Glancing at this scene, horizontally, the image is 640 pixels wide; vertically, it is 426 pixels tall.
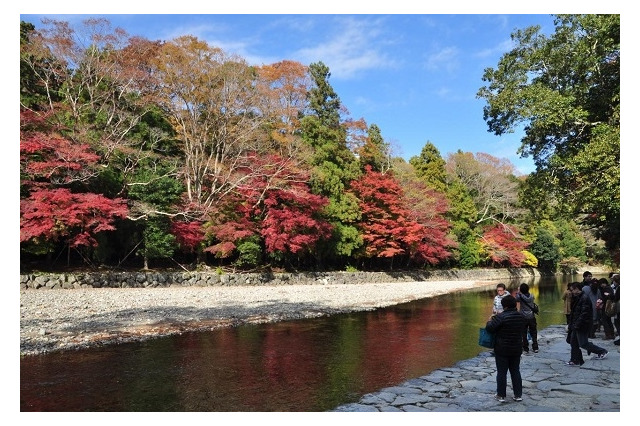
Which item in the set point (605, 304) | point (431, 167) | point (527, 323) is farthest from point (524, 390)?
point (431, 167)

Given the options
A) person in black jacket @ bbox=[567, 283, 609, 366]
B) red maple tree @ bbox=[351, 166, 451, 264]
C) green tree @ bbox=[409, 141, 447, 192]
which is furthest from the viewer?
green tree @ bbox=[409, 141, 447, 192]

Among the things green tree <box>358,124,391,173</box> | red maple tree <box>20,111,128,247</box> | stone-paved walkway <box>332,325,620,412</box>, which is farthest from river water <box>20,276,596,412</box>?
green tree <box>358,124,391,173</box>

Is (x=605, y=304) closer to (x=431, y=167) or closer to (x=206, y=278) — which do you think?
(x=206, y=278)

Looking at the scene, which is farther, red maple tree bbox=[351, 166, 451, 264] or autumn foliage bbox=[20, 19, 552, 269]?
red maple tree bbox=[351, 166, 451, 264]

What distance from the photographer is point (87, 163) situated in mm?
17578

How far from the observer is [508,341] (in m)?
5.36

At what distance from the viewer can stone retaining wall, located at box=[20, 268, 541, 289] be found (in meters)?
16.3

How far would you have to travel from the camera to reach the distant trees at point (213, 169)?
1577 centimetres

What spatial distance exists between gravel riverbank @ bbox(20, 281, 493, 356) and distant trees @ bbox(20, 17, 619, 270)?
10.2ft

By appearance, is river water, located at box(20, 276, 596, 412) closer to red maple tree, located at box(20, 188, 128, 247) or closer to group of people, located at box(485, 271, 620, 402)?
group of people, located at box(485, 271, 620, 402)

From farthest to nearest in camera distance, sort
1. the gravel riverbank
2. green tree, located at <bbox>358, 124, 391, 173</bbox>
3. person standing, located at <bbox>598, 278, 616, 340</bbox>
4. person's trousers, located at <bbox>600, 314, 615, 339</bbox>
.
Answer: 1. green tree, located at <bbox>358, 124, 391, 173</bbox>
2. the gravel riverbank
3. person's trousers, located at <bbox>600, 314, 615, 339</bbox>
4. person standing, located at <bbox>598, 278, 616, 340</bbox>

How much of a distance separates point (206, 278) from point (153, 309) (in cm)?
799

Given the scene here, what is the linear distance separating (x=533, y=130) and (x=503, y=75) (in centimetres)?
245
